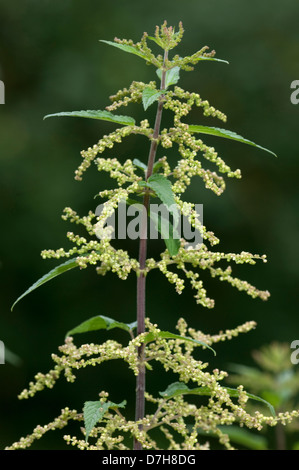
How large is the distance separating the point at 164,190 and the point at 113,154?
21.7ft

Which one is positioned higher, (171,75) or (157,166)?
(171,75)

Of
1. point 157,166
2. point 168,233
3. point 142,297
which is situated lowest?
point 142,297

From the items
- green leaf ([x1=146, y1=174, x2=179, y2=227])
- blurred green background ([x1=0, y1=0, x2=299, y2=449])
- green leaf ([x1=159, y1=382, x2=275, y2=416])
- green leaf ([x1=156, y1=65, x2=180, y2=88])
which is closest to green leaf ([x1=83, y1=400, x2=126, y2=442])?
green leaf ([x1=159, y1=382, x2=275, y2=416])

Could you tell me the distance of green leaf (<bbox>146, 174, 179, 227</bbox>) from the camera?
1.74 m

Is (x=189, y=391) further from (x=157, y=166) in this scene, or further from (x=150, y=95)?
(x=150, y=95)

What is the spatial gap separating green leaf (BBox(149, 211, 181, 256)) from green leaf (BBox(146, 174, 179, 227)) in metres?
0.03

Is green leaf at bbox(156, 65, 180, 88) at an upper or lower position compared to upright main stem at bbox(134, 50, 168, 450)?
upper

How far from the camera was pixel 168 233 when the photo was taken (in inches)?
72.6

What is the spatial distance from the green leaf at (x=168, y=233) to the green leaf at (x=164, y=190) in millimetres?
32

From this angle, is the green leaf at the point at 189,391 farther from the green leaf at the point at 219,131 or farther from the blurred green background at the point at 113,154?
the blurred green background at the point at 113,154

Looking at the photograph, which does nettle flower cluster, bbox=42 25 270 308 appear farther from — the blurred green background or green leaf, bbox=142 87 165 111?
the blurred green background

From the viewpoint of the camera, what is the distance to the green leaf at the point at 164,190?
1.74m

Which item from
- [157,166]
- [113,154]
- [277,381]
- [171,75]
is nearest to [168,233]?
[157,166]
